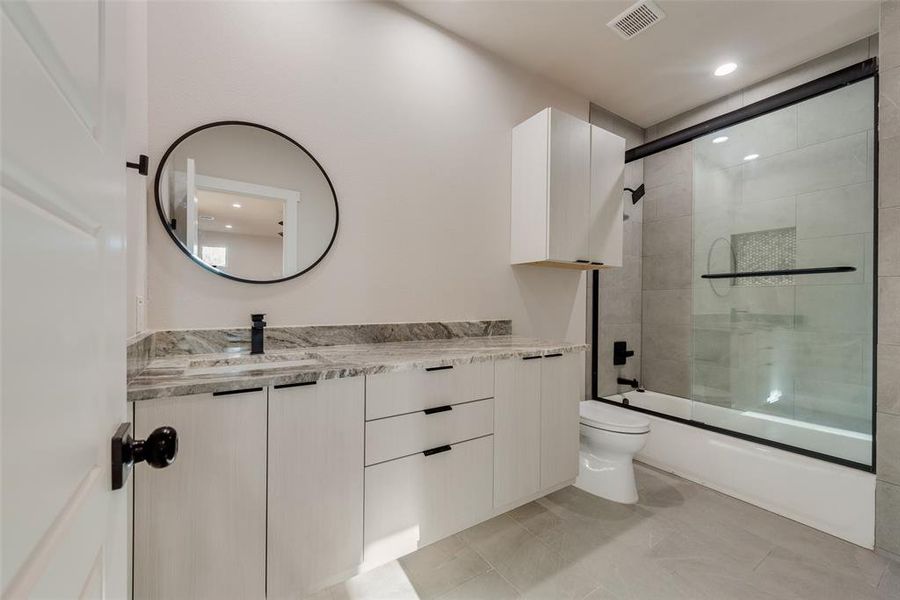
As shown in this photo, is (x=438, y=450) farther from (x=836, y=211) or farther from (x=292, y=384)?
(x=836, y=211)

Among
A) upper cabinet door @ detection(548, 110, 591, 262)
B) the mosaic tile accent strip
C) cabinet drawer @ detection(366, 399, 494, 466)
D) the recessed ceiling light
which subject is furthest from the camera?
the recessed ceiling light

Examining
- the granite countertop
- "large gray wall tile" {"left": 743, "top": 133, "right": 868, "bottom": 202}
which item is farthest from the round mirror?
"large gray wall tile" {"left": 743, "top": 133, "right": 868, "bottom": 202}

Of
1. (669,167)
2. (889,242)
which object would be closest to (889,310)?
(889,242)

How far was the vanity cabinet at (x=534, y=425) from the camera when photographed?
1.73 metres

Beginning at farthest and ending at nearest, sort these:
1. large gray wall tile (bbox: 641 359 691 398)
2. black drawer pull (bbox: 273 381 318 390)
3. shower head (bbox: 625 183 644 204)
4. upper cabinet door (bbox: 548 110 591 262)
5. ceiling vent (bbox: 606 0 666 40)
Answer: shower head (bbox: 625 183 644 204) → large gray wall tile (bbox: 641 359 691 398) → upper cabinet door (bbox: 548 110 591 262) → ceiling vent (bbox: 606 0 666 40) → black drawer pull (bbox: 273 381 318 390)

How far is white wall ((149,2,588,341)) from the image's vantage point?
4.96 ft

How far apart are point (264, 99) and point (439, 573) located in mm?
2281

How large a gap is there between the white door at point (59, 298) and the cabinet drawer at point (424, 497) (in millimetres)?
909

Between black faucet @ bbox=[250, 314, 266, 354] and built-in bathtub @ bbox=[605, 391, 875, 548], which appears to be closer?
black faucet @ bbox=[250, 314, 266, 354]

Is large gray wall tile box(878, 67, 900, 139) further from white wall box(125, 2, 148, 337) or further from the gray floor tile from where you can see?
white wall box(125, 2, 148, 337)

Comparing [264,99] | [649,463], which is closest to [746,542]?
[649,463]

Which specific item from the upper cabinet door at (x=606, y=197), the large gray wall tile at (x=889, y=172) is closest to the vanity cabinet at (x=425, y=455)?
the upper cabinet door at (x=606, y=197)

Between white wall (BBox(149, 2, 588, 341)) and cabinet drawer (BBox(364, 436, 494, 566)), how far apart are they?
0.81m

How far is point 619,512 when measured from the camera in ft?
6.45
